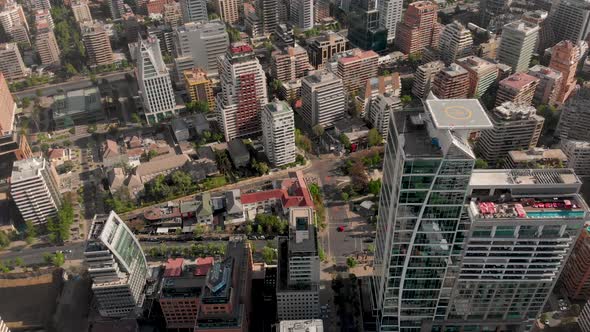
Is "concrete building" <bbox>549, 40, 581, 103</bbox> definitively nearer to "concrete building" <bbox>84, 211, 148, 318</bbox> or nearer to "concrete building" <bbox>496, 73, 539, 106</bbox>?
"concrete building" <bbox>496, 73, 539, 106</bbox>

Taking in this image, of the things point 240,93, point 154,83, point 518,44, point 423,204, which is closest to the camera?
point 423,204

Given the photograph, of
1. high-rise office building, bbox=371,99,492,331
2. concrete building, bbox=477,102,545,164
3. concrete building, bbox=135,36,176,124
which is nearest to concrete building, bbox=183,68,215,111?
concrete building, bbox=135,36,176,124

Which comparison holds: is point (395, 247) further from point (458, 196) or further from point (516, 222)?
point (516, 222)

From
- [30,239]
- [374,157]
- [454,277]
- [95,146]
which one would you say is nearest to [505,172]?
[454,277]

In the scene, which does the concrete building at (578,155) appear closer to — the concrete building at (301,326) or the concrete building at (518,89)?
the concrete building at (518,89)

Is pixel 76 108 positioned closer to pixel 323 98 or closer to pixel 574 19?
pixel 323 98

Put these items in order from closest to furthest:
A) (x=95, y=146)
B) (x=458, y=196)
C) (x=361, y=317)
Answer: (x=458, y=196), (x=361, y=317), (x=95, y=146)

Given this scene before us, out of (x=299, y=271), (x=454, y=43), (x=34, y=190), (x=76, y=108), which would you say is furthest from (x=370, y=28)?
(x=34, y=190)
